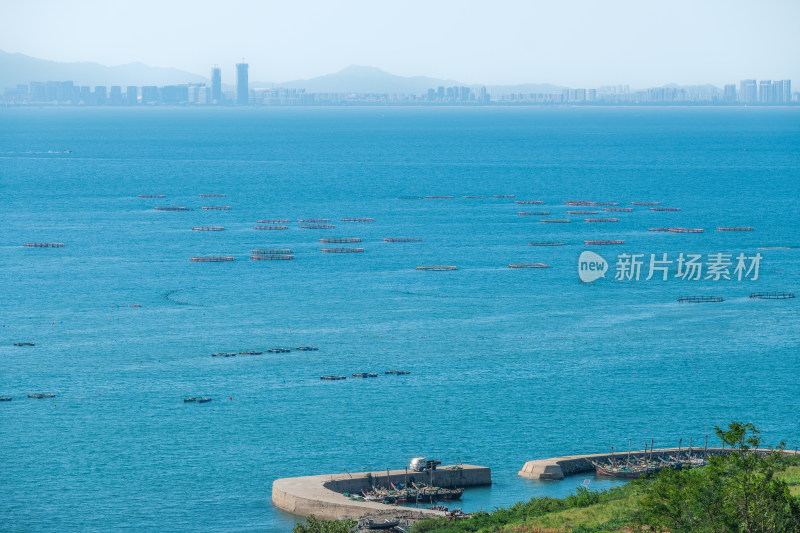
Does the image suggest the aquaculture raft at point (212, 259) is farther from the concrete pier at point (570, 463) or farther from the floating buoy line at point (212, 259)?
the concrete pier at point (570, 463)

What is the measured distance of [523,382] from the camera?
102938mm

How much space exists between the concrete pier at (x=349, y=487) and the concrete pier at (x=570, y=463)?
10.7 feet

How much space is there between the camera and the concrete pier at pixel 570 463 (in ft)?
255

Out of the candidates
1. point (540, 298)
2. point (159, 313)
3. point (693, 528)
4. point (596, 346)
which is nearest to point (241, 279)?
point (159, 313)

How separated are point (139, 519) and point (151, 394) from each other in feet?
89.7

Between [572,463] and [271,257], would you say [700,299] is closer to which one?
[271,257]

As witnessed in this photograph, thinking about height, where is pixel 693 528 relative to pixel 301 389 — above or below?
above

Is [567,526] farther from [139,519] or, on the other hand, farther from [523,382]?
[523,382]

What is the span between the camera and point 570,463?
78.8 metres

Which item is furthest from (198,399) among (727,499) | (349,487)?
(727,499)

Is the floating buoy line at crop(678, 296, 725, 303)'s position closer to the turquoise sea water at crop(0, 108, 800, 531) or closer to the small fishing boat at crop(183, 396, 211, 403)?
the turquoise sea water at crop(0, 108, 800, 531)
